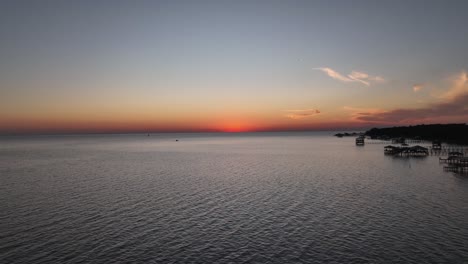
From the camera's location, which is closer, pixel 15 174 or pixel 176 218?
pixel 176 218

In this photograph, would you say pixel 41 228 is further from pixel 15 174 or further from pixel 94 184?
pixel 15 174

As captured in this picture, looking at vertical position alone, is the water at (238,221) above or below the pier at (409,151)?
below

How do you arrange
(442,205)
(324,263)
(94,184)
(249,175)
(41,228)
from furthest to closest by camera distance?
1. (249,175)
2. (94,184)
3. (442,205)
4. (41,228)
5. (324,263)

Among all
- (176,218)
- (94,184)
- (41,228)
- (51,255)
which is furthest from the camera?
(94,184)

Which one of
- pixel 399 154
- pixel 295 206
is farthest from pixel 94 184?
pixel 399 154

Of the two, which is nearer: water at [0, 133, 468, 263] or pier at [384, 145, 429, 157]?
water at [0, 133, 468, 263]

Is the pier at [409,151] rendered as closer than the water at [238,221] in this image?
No

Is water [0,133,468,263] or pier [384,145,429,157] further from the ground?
pier [384,145,429,157]

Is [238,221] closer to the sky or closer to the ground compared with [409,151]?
closer to the ground

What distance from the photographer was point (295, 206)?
114ft

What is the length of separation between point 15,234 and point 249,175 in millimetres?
41136

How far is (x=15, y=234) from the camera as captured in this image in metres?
25.8

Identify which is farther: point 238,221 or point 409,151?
point 409,151

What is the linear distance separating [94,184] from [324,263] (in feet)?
141
